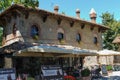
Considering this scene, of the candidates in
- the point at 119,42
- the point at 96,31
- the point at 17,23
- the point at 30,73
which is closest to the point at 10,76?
the point at 30,73

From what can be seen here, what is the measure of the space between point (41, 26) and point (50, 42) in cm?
183

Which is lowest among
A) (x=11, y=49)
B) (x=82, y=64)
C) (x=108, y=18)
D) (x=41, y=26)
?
(x=82, y=64)

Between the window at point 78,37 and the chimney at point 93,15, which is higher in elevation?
the chimney at point 93,15

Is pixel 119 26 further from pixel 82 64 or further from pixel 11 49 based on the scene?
pixel 11 49

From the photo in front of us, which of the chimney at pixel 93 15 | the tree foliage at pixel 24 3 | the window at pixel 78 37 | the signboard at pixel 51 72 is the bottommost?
the signboard at pixel 51 72

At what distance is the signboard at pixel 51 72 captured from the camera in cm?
1411

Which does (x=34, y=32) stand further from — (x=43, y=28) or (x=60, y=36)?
(x=60, y=36)

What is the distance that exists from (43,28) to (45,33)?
1.68ft

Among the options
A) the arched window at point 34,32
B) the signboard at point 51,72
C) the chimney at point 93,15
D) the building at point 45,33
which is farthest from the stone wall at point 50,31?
the signboard at point 51,72

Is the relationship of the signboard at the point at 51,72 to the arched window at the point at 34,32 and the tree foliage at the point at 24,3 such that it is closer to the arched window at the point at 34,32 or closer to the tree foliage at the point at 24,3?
the tree foliage at the point at 24,3

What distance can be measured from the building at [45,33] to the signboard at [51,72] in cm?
321

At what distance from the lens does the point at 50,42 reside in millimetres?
25594

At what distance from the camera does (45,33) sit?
2523cm

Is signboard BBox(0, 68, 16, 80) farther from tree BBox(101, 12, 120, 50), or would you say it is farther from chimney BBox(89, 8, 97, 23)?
tree BBox(101, 12, 120, 50)
